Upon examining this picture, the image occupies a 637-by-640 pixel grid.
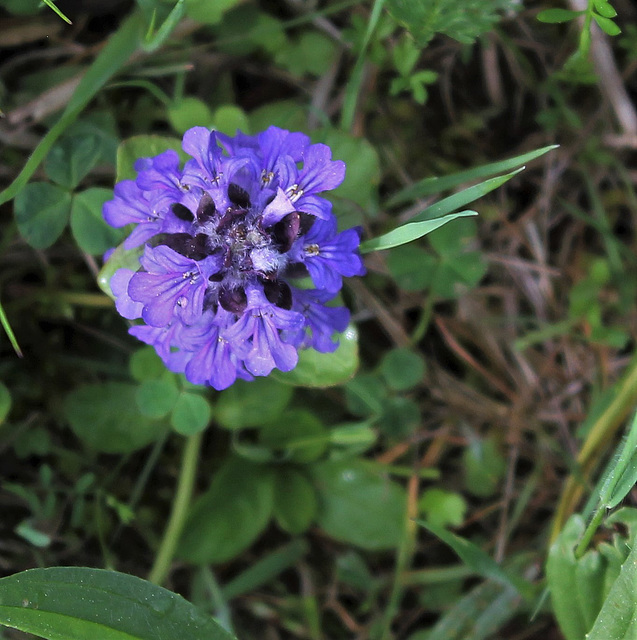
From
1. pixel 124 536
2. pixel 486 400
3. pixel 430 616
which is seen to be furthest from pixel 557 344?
pixel 124 536

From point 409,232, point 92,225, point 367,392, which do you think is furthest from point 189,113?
point 367,392

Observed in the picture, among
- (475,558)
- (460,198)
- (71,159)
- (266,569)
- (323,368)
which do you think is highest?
(460,198)

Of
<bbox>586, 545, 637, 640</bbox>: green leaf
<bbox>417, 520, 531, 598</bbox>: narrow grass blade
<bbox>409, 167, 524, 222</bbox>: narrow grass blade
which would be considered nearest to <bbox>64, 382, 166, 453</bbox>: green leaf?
<bbox>417, 520, 531, 598</bbox>: narrow grass blade

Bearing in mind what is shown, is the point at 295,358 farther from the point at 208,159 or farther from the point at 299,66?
the point at 299,66

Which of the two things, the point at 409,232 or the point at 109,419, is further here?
the point at 109,419

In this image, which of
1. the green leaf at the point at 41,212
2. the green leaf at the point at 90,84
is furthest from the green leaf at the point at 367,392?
the green leaf at the point at 90,84

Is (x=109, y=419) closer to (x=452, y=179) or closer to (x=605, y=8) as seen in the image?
(x=452, y=179)
